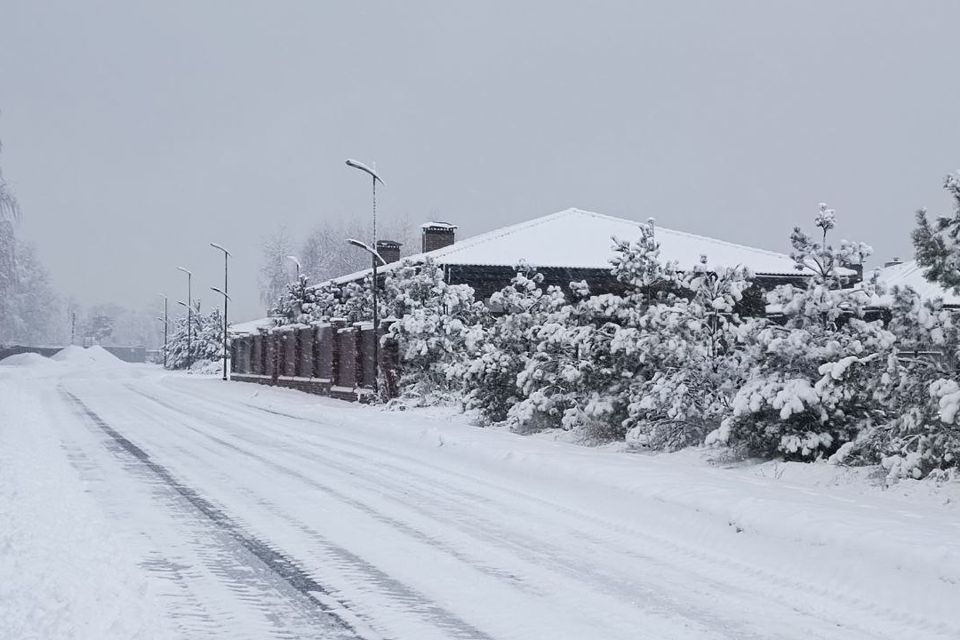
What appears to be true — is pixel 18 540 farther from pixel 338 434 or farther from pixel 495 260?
pixel 495 260

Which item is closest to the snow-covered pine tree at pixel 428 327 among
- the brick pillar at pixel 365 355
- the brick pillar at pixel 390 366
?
the brick pillar at pixel 390 366

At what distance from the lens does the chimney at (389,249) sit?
51.6m

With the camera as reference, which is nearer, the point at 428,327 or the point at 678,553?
the point at 678,553

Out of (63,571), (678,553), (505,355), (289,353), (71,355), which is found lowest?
(678,553)

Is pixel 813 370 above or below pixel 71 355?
below

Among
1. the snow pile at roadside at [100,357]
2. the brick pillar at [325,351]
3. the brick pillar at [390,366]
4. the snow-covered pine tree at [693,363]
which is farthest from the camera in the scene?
the snow pile at roadside at [100,357]

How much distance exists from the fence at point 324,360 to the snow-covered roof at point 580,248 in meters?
3.81

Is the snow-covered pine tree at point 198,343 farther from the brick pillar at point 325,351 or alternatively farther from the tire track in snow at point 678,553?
the tire track in snow at point 678,553

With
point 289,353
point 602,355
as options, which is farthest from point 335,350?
point 602,355

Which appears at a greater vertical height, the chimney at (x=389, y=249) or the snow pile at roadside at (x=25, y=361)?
the chimney at (x=389, y=249)

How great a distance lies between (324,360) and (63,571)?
31.3 metres

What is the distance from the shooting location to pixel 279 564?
736cm

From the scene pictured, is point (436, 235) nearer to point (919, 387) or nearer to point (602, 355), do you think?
point (602, 355)

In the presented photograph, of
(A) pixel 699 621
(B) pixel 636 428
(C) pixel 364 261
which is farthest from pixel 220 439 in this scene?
(C) pixel 364 261
